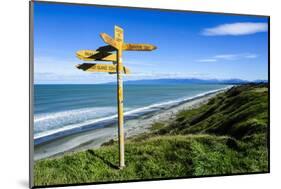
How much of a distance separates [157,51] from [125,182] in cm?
154

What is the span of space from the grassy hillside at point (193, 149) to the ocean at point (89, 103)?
0.25m

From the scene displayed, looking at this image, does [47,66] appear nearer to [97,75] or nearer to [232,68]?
[97,75]

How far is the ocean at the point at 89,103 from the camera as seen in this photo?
591 centimetres

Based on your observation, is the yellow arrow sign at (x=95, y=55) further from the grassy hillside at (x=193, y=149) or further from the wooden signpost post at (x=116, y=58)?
the grassy hillside at (x=193, y=149)

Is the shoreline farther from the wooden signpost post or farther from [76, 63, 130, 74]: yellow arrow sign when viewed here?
[76, 63, 130, 74]: yellow arrow sign

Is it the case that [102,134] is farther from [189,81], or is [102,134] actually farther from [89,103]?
[189,81]

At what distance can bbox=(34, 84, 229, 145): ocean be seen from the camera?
5.91 metres

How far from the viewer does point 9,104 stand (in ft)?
19.7

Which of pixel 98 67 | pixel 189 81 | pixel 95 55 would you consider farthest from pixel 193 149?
pixel 95 55

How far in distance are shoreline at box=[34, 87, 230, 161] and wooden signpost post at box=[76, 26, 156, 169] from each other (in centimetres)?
13

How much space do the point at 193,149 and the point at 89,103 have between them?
1.40 metres

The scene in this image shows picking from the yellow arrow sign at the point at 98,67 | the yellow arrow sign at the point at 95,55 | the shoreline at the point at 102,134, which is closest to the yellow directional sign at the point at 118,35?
the yellow arrow sign at the point at 95,55

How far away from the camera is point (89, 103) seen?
6.17 meters
